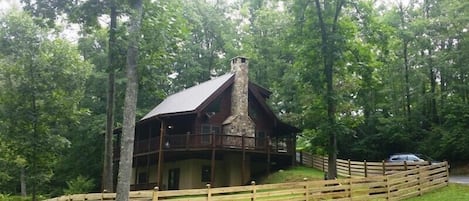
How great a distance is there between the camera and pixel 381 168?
22.8 meters

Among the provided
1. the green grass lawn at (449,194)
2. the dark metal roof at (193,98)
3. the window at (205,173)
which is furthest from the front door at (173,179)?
the green grass lawn at (449,194)

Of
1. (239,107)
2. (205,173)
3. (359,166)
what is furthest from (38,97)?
(359,166)

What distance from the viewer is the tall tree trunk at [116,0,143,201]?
1379cm

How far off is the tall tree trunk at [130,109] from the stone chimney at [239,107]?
12447mm

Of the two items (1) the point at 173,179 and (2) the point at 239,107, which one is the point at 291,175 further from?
(1) the point at 173,179

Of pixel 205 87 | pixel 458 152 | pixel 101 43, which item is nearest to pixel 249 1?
pixel 101 43

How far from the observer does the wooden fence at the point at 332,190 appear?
14047mm

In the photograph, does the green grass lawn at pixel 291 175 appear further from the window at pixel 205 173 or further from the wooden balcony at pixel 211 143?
the window at pixel 205 173

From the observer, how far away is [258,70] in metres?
39.1

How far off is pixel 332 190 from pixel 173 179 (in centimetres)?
1475

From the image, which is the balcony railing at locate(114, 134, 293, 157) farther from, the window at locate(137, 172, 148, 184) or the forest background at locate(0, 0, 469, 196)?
the window at locate(137, 172, 148, 184)

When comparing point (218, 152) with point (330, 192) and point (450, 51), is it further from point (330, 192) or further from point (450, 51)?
point (450, 51)

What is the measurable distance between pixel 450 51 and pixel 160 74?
73.2 feet

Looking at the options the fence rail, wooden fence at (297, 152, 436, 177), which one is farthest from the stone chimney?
the fence rail
